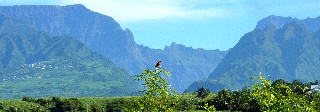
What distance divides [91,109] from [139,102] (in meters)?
73.3

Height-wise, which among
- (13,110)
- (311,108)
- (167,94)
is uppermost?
(13,110)

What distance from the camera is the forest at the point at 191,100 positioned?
15289 mm

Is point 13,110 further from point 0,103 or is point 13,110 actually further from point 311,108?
point 311,108

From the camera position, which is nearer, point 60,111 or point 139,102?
point 139,102

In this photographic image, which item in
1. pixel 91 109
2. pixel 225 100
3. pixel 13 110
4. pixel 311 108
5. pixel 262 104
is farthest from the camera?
pixel 91 109

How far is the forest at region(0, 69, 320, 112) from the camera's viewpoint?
50.2 ft

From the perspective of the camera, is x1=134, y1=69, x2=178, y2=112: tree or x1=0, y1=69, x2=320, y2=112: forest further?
x1=134, y1=69, x2=178, y2=112: tree

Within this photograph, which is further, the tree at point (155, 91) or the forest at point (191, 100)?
the tree at point (155, 91)

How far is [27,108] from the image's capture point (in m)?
82.9

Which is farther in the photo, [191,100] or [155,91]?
[191,100]

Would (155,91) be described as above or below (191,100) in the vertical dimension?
below

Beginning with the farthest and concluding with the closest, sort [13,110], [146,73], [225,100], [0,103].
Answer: [0,103]
[13,110]
[225,100]
[146,73]

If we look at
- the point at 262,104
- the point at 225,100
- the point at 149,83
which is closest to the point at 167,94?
the point at 149,83

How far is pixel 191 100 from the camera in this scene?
83125 mm
